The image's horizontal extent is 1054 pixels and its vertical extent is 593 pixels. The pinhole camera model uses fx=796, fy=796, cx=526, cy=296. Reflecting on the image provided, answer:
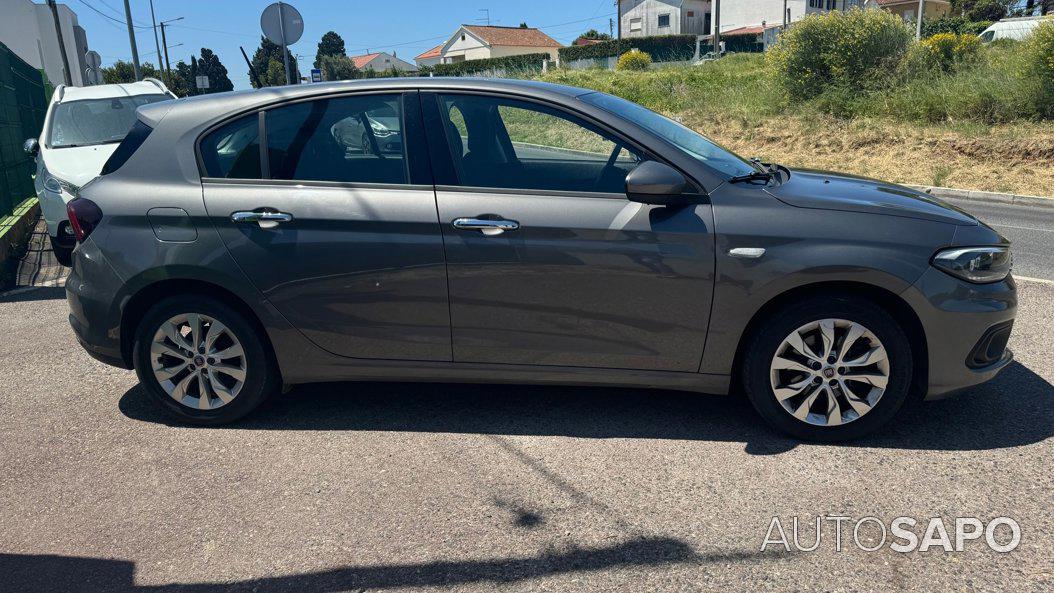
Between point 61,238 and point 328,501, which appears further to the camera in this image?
point 61,238

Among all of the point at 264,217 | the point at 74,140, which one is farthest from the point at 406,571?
the point at 74,140

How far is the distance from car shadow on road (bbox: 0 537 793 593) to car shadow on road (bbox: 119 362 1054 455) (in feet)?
3.13

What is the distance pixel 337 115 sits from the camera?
4.01 m

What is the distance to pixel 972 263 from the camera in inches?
140

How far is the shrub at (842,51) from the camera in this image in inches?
769

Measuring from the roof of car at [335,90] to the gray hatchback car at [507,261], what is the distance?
2 cm

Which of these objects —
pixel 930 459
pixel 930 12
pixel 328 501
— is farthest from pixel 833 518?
Result: pixel 930 12

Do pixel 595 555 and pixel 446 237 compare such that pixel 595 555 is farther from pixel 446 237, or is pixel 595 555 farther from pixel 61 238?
pixel 61 238

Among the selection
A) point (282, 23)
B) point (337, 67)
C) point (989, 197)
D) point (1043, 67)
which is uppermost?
point (337, 67)

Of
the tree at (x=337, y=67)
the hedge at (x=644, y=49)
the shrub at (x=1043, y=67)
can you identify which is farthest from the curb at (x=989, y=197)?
the tree at (x=337, y=67)

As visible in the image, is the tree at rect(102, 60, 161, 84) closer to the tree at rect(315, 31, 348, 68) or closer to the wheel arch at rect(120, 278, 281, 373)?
the tree at rect(315, 31, 348, 68)

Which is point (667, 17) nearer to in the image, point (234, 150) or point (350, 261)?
point (234, 150)

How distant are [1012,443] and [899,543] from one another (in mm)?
1159

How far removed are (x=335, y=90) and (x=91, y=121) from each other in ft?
24.5
